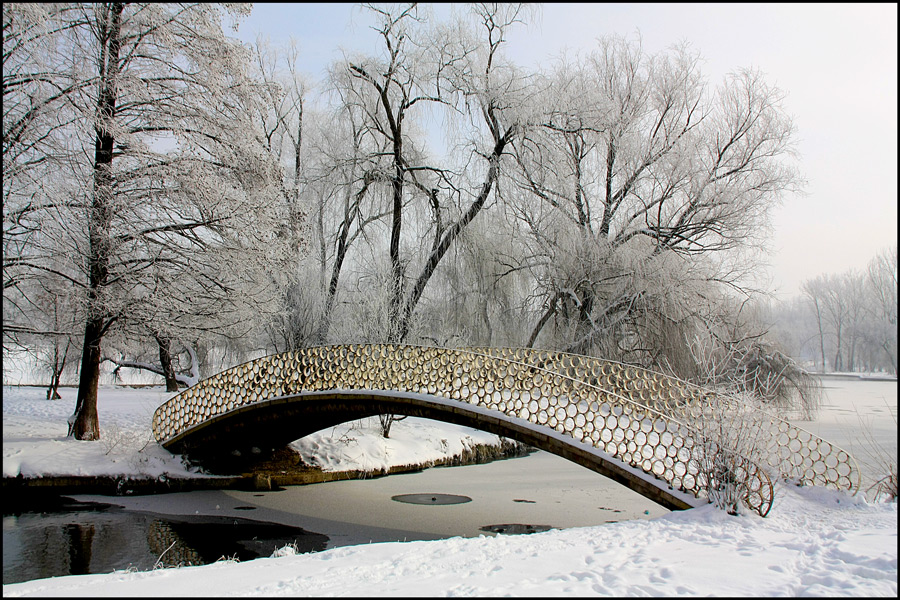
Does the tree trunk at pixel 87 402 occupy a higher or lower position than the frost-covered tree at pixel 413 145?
lower

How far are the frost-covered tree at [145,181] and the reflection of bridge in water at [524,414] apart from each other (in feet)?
5.65

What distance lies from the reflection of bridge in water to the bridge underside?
0.07 ft

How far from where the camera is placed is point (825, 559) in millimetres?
4883

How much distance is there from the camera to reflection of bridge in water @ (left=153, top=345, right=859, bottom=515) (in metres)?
7.21

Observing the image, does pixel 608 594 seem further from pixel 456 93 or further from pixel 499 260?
pixel 456 93

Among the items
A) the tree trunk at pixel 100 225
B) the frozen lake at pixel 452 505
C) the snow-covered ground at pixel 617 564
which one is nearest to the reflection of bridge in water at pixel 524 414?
the snow-covered ground at pixel 617 564

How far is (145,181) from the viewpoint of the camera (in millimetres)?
11453

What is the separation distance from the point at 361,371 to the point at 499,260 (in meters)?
6.40

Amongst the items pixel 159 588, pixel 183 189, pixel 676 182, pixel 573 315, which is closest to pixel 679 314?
pixel 573 315

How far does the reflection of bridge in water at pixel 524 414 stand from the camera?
23.7 feet

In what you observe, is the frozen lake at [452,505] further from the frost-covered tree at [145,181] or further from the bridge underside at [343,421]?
the frost-covered tree at [145,181]

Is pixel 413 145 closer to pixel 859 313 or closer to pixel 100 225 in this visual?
pixel 100 225

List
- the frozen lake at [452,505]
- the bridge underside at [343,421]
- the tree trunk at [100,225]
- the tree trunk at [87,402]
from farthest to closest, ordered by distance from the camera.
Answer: the tree trunk at [87,402] < the tree trunk at [100,225] < the frozen lake at [452,505] < the bridge underside at [343,421]

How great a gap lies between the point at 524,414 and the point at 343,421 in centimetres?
343
